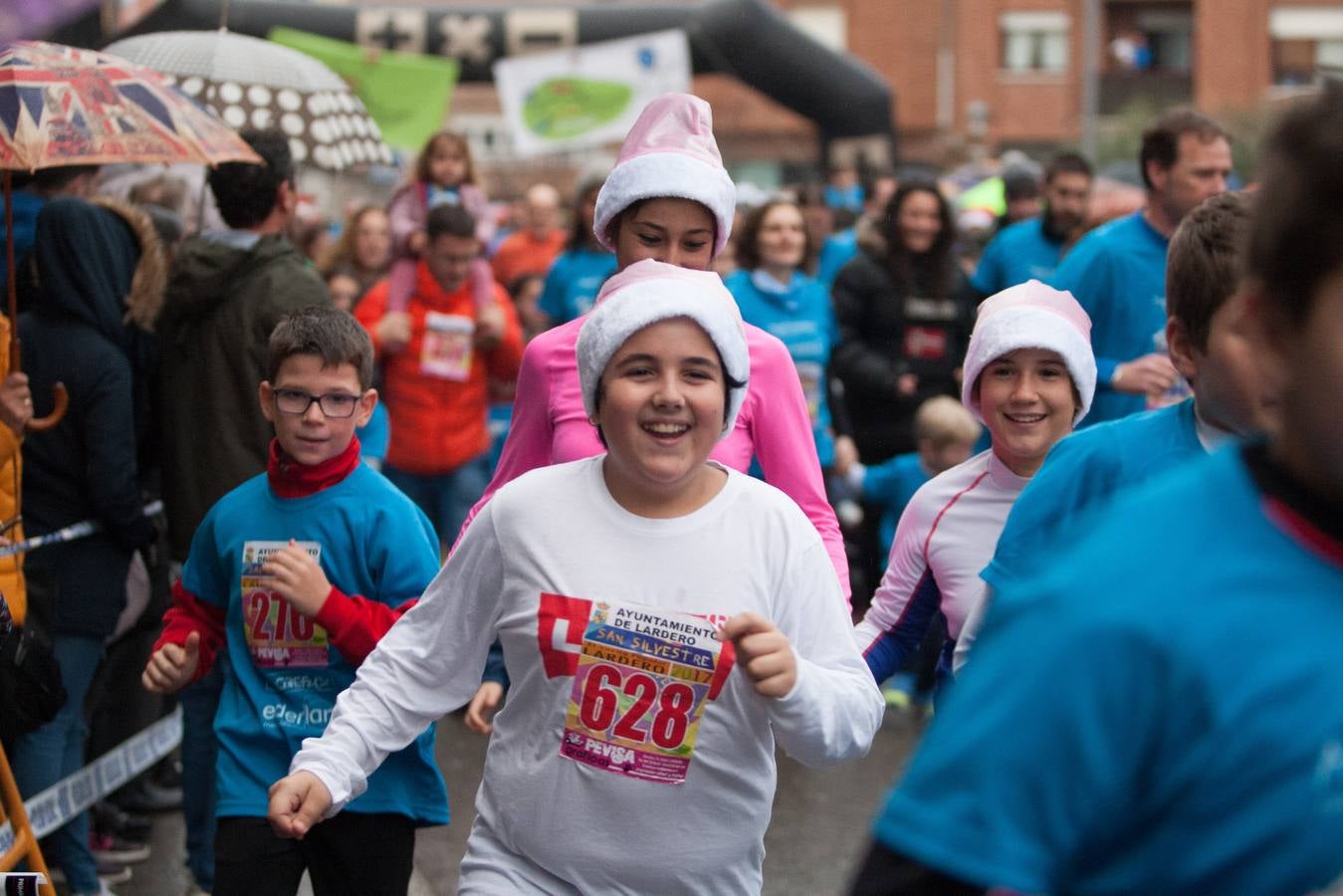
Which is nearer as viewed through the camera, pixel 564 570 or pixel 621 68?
pixel 564 570

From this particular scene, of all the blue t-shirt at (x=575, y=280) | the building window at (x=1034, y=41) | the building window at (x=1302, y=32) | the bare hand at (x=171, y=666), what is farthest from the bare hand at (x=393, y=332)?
the building window at (x=1302, y=32)

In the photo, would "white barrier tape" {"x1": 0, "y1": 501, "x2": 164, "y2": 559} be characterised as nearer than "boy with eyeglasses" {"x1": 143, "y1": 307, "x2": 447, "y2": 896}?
No

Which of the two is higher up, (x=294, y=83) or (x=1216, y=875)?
(x=294, y=83)

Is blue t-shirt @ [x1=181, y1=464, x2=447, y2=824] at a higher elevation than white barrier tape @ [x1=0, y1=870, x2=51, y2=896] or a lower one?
higher

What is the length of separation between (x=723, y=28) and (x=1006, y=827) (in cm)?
2445

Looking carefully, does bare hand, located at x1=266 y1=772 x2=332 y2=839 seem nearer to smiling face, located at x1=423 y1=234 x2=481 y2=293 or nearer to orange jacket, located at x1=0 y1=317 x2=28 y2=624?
orange jacket, located at x1=0 y1=317 x2=28 y2=624

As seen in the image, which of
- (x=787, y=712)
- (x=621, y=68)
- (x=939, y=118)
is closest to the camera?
(x=787, y=712)

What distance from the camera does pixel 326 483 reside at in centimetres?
438

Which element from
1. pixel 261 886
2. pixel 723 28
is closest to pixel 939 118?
pixel 723 28

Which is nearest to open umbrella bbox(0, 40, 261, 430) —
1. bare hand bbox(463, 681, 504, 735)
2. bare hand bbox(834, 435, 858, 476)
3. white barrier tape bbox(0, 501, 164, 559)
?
white barrier tape bbox(0, 501, 164, 559)

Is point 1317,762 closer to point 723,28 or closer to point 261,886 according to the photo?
point 261,886

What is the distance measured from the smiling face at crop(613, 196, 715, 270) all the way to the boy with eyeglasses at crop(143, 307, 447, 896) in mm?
802

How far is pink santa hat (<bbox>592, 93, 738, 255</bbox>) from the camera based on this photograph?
412 centimetres

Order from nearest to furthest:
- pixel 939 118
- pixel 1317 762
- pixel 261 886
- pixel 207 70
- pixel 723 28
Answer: pixel 1317 762 → pixel 261 886 → pixel 207 70 → pixel 723 28 → pixel 939 118
